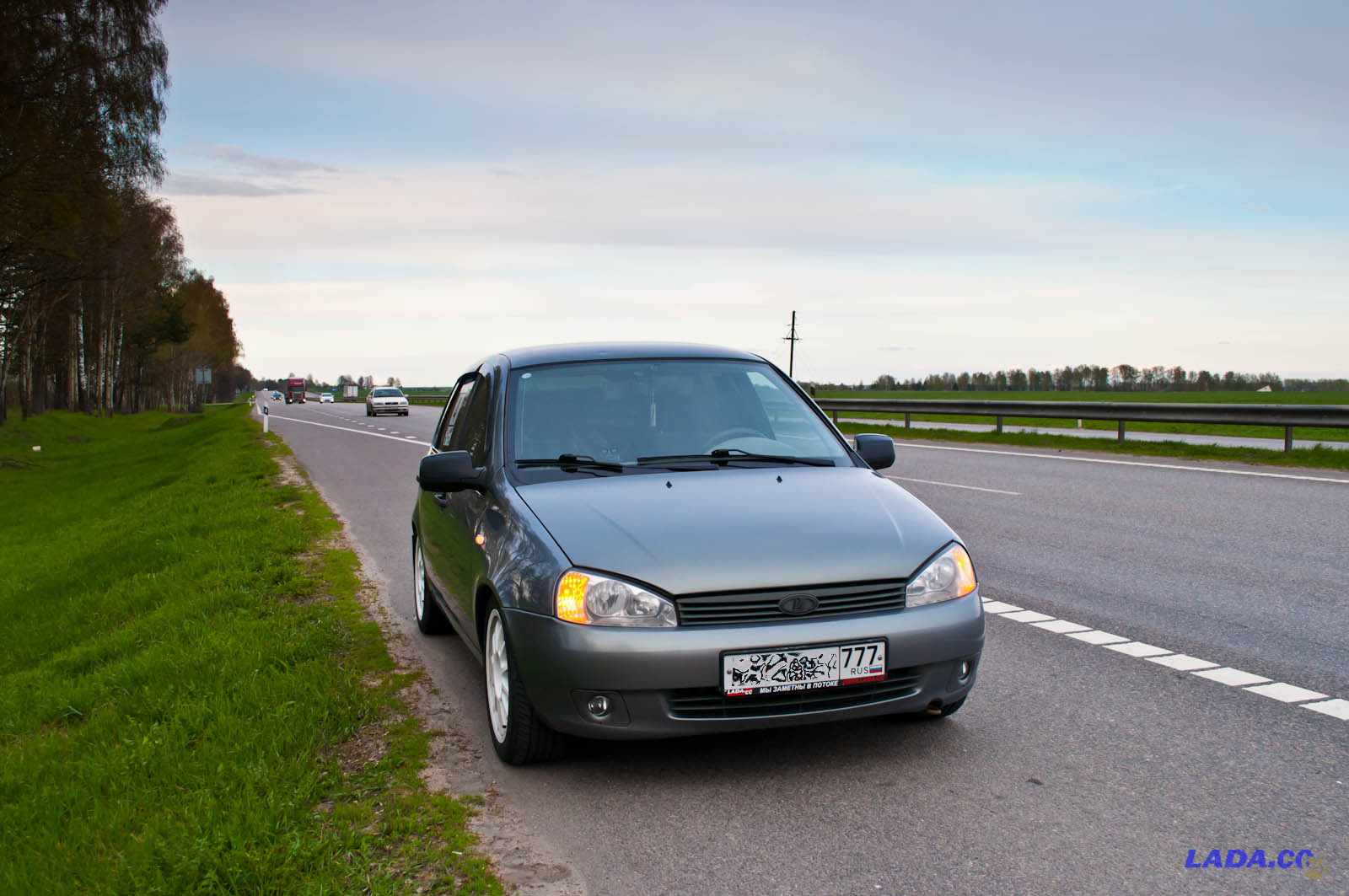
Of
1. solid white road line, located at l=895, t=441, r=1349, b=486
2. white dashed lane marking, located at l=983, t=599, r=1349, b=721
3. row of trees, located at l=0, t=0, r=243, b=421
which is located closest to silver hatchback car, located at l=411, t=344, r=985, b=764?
white dashed lane marking, located at l=983, t=599, r=1349, b=721

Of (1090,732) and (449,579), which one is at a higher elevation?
(449,579)

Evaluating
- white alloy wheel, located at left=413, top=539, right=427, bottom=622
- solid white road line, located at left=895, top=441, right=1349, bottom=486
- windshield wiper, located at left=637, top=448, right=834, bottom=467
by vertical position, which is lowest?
white alloy wheel, located at left=413, top=539, right=427, bottom=622

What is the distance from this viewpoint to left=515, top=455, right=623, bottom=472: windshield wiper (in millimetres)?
4691

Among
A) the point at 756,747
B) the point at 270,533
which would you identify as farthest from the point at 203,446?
the point at 756,747

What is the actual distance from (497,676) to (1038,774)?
81.3 inches

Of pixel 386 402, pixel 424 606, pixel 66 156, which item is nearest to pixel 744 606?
pixel 424 606

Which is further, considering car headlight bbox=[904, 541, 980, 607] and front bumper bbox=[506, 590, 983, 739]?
car headlight bbox=[904, 541, 980, 607]

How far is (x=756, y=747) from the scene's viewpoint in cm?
423

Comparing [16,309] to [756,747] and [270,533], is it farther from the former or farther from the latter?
[756,747]

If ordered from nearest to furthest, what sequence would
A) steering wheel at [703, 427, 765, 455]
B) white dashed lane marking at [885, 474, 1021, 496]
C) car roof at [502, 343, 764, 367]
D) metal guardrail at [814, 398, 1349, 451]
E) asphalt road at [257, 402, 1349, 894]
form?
asphalt road at [257, 402, 1349, 894] < steering wheel at [703, 427, 765, 455] < car roof at [502, 343, 764, 367] < white dashed lane marking at [885, 474, 1021, 496] < metal guardrail at [814, 398, 1349, 451]

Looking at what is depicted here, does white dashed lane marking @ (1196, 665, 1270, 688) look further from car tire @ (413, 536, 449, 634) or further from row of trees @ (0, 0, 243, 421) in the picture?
row of trees @ (0, 0, 243, 421)

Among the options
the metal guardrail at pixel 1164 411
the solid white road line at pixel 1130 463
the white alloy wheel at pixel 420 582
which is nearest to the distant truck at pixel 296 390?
the metal guardrail at pixel 1164 411

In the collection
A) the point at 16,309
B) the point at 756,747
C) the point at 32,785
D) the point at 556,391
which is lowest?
the point at 32,785

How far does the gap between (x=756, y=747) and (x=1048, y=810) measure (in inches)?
44.8
